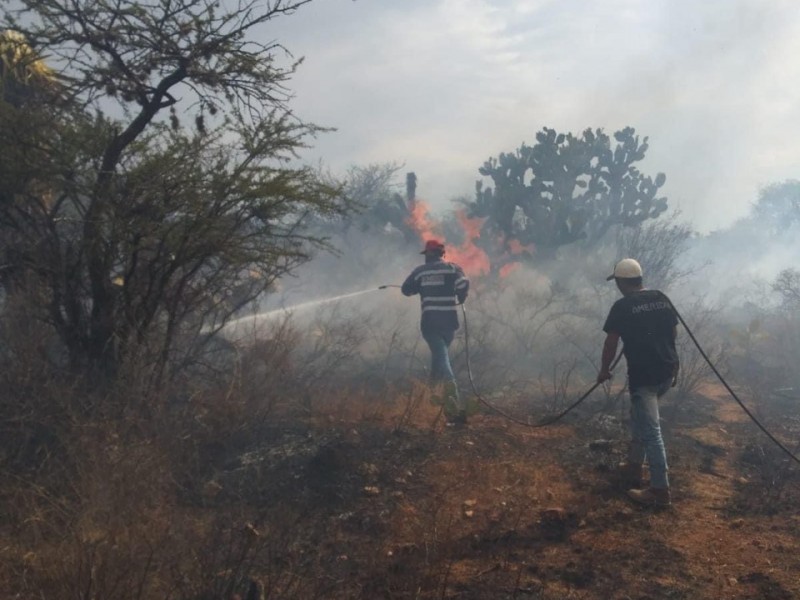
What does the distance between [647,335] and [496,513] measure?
1.84 meters

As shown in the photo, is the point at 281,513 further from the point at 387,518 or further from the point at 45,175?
the point at 45,175

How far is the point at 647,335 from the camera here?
16.4 ft

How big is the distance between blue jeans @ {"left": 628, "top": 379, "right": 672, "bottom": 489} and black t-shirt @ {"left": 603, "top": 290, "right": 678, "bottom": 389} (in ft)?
0.31

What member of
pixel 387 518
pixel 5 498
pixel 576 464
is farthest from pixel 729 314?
pixel 5 498

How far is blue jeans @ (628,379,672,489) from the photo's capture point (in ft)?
15.5

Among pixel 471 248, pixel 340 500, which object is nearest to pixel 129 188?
pixel 340 500

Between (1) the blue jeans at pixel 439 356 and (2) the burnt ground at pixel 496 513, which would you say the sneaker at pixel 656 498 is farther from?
(1) the blue jeans at pixel 439 356

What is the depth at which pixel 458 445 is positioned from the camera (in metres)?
5.96

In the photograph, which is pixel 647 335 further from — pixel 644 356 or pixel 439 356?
pixel 439 356

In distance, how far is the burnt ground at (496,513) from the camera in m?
3.54

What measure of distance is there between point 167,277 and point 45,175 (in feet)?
4.19

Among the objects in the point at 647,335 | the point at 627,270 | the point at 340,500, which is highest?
the point at 627,270

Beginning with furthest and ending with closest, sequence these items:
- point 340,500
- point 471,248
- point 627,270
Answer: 1. point 471,248
2. point 627,270
3. point 340,500

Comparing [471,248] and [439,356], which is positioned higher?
[471,248]
